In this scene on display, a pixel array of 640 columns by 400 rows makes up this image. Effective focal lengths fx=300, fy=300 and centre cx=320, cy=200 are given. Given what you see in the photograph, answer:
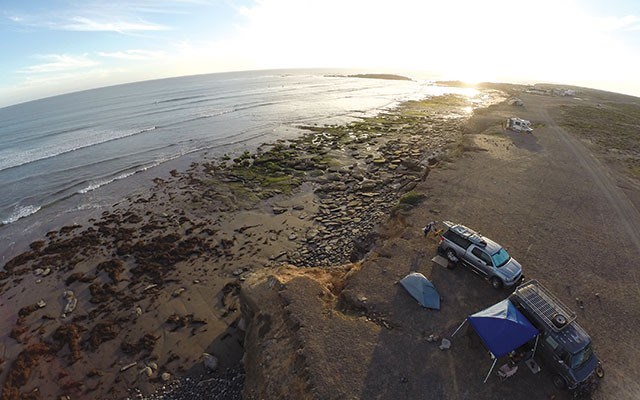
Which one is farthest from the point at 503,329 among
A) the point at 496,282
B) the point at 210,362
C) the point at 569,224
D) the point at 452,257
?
the point at 569,224

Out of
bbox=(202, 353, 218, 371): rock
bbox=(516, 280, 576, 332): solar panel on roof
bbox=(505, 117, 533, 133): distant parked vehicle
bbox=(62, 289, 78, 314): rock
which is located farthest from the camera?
bbox=(505, 117, 533, 133): distant parked vehicle

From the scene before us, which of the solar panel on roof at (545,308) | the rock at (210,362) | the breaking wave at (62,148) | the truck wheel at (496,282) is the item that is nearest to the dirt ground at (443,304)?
the truck wheel at (496,282)

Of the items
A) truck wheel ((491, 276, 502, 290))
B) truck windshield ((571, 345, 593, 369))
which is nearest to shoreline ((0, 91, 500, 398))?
truck wheel ((491, 276, 502, 290))

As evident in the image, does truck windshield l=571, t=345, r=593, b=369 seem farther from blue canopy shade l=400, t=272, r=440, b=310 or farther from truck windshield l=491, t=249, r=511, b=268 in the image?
blue canopy shade l=400, t=272, r=440, b=310

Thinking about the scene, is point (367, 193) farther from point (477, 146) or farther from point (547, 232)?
point (477, 146)

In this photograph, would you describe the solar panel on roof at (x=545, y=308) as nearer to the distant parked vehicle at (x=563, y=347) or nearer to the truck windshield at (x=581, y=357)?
the distant parked vehicle at (x=563, y=347)

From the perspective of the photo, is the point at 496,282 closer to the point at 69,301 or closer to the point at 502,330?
the point at 502,330

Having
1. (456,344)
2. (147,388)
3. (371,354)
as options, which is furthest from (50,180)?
(456,344)
